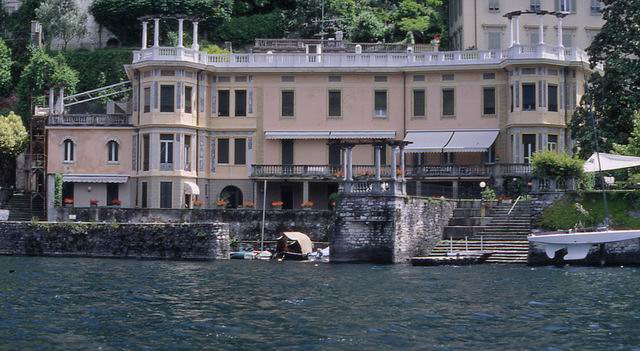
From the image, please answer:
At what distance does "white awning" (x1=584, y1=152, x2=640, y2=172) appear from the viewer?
45875 mm

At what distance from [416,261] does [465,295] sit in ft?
40.2

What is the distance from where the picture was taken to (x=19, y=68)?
258ft

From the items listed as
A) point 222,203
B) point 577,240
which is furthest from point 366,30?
point 577,240

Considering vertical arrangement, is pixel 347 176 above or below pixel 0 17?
below

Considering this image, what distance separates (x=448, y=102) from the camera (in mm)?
58875

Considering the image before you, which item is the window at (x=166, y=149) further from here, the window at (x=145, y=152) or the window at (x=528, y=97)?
the window at (x=528, y=97)

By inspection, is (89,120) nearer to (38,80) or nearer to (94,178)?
(94,178)

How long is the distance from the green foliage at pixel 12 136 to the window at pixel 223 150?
1492 centimetres

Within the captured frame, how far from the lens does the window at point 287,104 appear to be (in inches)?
2339

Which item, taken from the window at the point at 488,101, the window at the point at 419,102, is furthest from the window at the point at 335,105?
the window at the point at 488,101

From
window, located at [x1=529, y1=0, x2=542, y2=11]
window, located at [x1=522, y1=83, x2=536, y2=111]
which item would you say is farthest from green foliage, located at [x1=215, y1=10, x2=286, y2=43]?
window, located at [x1=522, y1=83, x2=536, y2=111]

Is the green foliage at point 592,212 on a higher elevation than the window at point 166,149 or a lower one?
lower

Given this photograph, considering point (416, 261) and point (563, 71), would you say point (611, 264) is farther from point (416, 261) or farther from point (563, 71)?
point (563, 71)

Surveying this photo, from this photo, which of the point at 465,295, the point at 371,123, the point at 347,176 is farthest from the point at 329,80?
the point at 465,295
